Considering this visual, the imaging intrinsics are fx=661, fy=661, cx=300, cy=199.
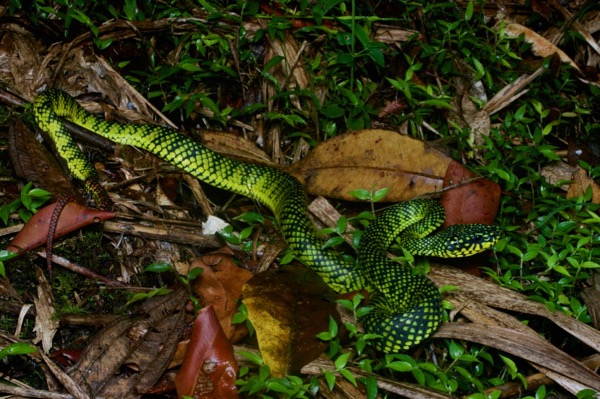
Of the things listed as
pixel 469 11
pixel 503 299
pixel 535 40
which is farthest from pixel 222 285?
pixel 535 40

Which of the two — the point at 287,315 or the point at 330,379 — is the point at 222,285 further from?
the point at 330,379

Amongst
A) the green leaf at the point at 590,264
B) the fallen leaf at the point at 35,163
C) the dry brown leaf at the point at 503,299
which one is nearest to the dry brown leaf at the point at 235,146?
the fallen leaf at the point at 35,163

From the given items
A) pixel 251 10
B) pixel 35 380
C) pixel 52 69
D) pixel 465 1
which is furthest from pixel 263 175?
pixel 465 1

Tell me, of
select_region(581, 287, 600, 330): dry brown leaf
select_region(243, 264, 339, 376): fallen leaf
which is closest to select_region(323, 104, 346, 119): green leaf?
select_region(243, 264, 339, 376): fallen leaf

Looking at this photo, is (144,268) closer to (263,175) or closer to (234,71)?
(263,175)

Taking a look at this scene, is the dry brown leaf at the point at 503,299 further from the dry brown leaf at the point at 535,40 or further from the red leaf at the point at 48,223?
the dry brown leaf at the point at 535,40

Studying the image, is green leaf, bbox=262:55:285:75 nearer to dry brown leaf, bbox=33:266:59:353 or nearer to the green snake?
the green snake
